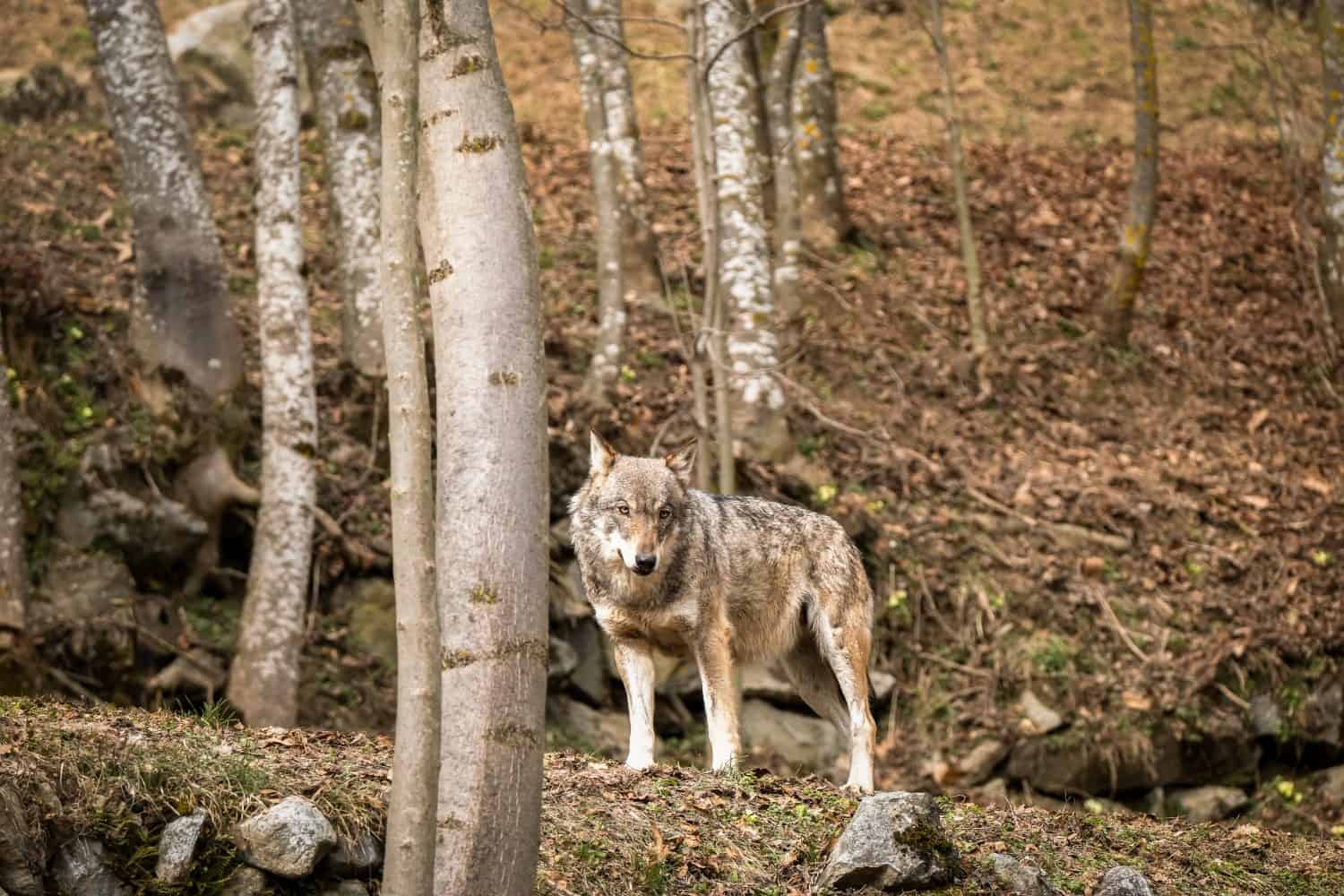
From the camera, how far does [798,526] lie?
910 centimetres

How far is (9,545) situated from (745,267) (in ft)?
24.8

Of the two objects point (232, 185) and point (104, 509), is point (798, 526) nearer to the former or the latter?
point (104, 509)

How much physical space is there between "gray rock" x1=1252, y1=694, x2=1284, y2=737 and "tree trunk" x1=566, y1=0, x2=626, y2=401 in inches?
283

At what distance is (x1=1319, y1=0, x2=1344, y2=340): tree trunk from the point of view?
1748 cm

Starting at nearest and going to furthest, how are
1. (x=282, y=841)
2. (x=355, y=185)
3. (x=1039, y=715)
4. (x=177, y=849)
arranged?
(x=177, y=849), (x=282, y=841), (x=1039, y=715), (x=355, y=185)

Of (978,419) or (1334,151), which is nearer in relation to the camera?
(978,419)

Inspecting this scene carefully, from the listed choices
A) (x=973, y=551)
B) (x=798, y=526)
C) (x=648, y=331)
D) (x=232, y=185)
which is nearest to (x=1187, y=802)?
(x=973, y=551)

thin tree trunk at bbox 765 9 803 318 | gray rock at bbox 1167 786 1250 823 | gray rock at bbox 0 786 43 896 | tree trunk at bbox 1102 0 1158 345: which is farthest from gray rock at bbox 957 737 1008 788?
gray rock at bbox 0 786 43 896

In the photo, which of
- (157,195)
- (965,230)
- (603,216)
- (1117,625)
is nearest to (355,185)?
(157,195)

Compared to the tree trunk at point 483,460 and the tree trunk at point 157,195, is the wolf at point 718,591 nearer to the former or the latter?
the tree trunk at point 483,460

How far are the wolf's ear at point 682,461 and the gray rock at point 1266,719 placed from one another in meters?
A: 7.13

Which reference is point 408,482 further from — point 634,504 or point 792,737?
point 792,737

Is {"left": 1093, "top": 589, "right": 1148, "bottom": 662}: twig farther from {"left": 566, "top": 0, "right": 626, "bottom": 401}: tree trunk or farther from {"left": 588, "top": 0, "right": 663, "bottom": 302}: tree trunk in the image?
{"left": 588, "top": 0, "right": 663, "bottom": 302}: tree trunk

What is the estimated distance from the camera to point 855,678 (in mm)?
8625
